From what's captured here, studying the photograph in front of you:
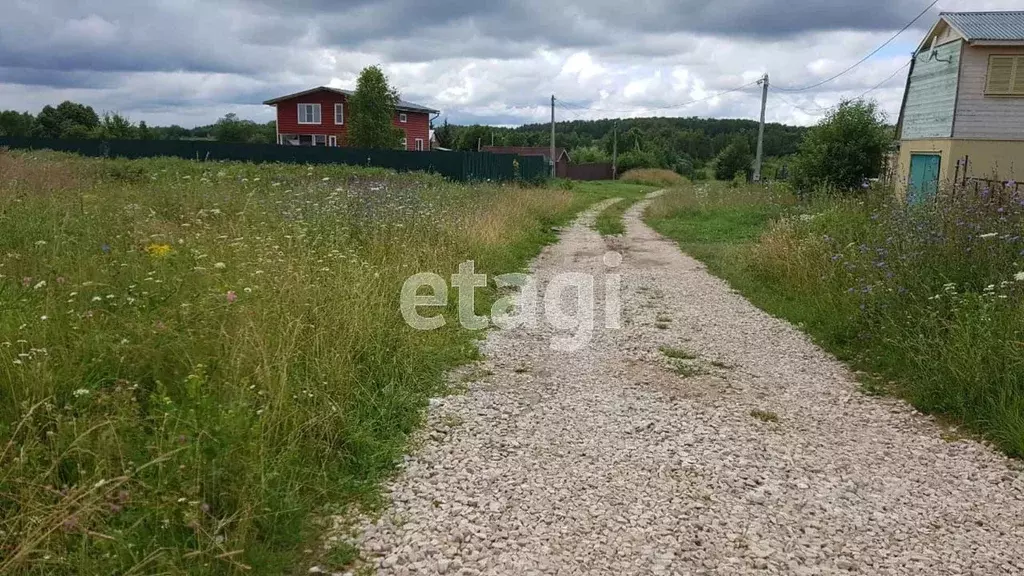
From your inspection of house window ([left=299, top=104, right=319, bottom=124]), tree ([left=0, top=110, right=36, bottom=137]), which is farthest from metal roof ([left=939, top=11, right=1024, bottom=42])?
tree ([left=0, top=110, right=36, bottom=137])

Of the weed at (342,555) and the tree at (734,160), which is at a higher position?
the tree at (734,160)

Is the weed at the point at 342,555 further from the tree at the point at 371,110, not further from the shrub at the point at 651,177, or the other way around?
the shrub at the point at 651,177

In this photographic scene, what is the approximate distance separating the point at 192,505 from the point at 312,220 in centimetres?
583

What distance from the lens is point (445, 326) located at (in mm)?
6879

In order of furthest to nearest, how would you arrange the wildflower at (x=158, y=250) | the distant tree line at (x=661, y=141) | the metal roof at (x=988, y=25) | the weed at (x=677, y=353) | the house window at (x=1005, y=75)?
1. the distant tree line at (x=661, y=141)
2. the house window at (x=1005, y=75)
3. the metal roof at (x=988, y=25)
4. the weed at (x=677, y=353)
5. the wildflower at (x=158, y=250)

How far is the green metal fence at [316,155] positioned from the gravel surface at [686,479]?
18.5 m

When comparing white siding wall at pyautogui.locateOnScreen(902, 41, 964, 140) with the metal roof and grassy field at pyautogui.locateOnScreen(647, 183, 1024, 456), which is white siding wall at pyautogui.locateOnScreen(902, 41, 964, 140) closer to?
the metal roof

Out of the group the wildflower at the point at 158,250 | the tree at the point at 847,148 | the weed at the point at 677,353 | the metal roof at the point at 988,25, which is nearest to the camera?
the wildflower at the point at 158,250

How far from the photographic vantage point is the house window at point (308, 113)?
4912 centimetres

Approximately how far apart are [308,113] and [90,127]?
938 inches

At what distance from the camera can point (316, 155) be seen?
90.8ft

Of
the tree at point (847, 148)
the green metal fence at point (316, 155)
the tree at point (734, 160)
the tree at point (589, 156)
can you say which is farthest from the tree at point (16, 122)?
the tree at point (847, 148)

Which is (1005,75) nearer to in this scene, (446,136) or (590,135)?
(446,136)

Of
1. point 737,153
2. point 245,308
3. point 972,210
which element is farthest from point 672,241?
point 737,153
